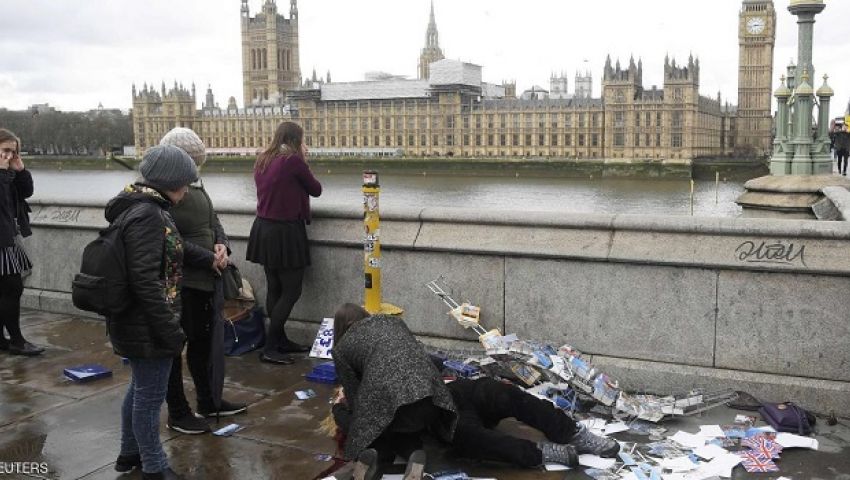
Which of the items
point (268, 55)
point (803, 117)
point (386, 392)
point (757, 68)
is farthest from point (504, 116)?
point (386, 392)

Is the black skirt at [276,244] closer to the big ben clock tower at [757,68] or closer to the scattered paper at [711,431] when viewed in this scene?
the scattered paper at [711,431]

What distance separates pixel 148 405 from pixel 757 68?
112m

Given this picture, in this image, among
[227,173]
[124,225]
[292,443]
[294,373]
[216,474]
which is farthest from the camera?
[227,173]

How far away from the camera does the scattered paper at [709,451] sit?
4.06 metres

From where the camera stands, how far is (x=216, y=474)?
3.96 metres

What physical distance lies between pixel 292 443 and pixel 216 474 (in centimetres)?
50

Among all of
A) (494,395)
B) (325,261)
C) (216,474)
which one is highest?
(325,261)

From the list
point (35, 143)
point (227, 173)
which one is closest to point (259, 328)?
point (227, 173)

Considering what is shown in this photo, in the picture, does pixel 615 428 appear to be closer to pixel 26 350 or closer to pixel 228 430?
pixel 228 430

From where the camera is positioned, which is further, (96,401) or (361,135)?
(361,135)

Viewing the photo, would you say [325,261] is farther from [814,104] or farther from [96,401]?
[814,104]

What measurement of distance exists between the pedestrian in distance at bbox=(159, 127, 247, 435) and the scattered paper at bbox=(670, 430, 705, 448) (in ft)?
8.62

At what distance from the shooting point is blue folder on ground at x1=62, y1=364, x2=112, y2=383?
5.51 m

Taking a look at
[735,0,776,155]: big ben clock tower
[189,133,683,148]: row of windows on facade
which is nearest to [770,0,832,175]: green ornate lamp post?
[189,133,683,148]: row of windows on facade
